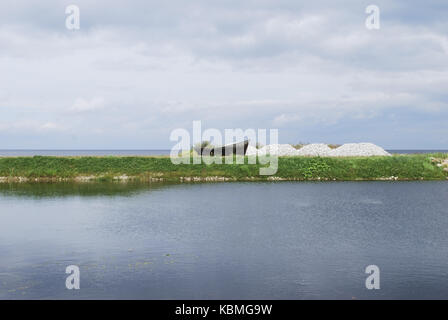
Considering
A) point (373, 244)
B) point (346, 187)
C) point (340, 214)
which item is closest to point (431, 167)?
point (346, 187)

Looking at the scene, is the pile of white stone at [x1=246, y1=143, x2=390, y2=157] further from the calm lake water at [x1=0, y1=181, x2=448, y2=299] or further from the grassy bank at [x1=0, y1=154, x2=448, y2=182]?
the calm lake water at [x1=0, y1=181, x2=448, y2=299]

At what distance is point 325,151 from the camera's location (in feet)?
279

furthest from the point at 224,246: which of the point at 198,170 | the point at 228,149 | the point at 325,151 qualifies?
the point at 325,151

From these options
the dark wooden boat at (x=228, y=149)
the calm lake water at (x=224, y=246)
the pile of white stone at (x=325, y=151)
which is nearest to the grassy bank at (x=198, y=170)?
the dark wooden boat at (x=228, y=149)

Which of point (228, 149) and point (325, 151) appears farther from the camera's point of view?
point (325, 151)

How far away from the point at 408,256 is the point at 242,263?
29.9ft

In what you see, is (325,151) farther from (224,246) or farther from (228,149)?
(224,246)

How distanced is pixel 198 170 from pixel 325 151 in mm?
27914

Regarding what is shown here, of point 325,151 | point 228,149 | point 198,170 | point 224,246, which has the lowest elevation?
point 224,246

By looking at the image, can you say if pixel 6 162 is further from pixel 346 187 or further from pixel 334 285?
pixel 334 285

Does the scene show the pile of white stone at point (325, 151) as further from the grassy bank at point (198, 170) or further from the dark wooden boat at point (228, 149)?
the grassy bank at point (198, 170)

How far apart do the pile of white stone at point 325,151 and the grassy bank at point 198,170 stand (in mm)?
9756

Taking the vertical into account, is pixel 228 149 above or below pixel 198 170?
above

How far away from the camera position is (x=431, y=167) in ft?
238
